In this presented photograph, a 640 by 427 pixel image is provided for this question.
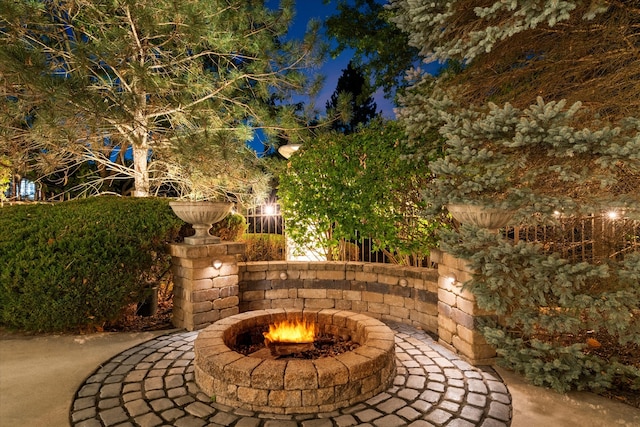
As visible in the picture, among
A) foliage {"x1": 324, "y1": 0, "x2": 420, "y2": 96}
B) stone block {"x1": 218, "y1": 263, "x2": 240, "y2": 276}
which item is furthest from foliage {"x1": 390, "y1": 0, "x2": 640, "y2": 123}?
foliage {"x1": 324, "y1": 0, "x2": 420, "y2": 96}

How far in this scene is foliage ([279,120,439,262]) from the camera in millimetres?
5027

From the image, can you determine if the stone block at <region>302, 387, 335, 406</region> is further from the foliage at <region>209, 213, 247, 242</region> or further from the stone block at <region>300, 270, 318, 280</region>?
the foliage at <region>209, 213, 247, 242</region>

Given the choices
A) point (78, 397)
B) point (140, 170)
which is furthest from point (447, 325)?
point (140, 170)

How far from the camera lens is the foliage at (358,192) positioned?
5.03 metres

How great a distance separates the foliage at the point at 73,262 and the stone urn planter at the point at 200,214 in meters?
0.46

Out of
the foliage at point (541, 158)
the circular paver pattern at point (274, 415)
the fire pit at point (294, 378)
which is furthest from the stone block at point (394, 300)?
the foliage at point (541, 158)

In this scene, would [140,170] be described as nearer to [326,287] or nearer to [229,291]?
[229,291]

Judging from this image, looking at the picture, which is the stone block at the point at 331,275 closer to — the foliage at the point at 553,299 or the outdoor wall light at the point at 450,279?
the outdoor wall light at the point at 450,279

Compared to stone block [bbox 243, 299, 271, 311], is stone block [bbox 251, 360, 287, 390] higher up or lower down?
higher up

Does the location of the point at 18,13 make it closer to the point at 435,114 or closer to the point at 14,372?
the point at 14,372

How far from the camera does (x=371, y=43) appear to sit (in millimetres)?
9344

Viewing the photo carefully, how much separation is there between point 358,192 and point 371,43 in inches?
230

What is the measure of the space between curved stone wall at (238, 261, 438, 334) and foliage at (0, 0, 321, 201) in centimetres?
187

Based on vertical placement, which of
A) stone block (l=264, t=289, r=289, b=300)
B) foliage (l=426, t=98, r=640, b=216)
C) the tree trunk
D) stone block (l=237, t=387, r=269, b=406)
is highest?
the tree trunk
